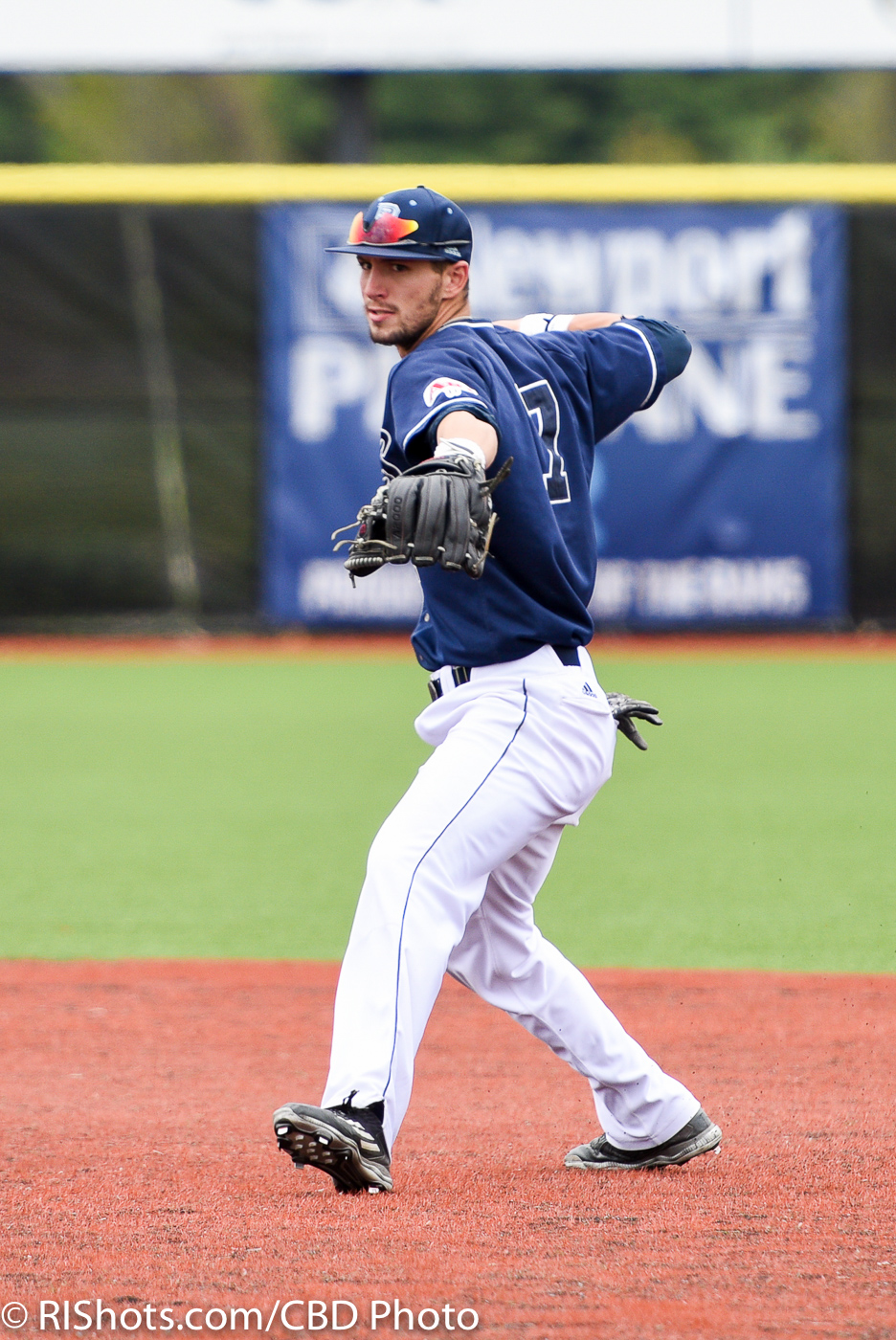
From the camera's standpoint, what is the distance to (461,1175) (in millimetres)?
2842

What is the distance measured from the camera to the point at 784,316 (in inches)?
489

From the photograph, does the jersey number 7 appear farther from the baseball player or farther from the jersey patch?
the jersey patch

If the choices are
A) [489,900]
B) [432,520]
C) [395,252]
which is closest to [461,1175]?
[489,900]

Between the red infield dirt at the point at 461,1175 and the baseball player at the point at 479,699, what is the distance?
15 centimetres

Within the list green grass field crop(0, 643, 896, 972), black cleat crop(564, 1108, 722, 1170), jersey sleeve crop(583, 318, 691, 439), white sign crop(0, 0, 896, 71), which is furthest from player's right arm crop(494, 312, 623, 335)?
white sign crop(0, 0, 896, 71)

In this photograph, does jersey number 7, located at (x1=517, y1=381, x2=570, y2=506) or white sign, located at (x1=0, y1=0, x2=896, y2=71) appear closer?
jersey number 7, located at (x1=517, y1=381, x2=570, y2=506)

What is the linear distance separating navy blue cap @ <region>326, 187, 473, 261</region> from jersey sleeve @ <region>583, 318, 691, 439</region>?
0.36 meters

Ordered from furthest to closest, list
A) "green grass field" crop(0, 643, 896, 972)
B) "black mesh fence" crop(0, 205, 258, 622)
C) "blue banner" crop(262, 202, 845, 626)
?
"black mesh fence" crop(0, 205, 258, 622) < "blue banner" crop(262, 202, 845, 626) < "green grass field" crop(0, 643, 896, 972)

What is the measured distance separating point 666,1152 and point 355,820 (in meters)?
3.69

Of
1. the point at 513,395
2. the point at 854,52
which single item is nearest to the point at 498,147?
the point at 854,52

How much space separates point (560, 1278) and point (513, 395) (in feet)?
4.57

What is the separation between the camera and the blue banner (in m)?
12.3

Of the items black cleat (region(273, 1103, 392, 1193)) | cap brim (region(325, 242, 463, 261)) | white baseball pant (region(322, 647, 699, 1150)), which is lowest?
black cleat (region(273, 1103, 392, 1193))

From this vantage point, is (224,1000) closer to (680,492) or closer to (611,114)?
(680,492)
